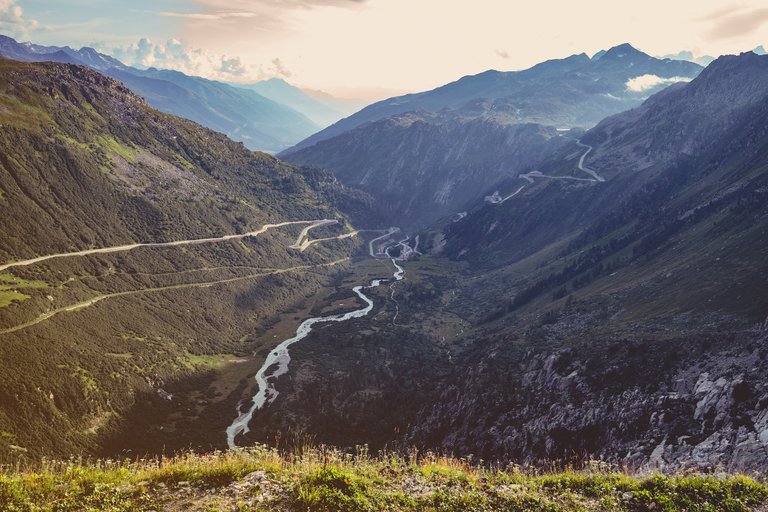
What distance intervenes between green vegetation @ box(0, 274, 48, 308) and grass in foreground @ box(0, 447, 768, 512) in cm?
11119

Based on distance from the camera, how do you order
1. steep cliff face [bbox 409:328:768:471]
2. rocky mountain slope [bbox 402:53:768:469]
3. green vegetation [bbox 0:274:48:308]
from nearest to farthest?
steep cliff face [bbox 409:328:768:471], rocky mountain slope [bbox 402:53:768:469], green vegetation [bbox 0:274:48:308]

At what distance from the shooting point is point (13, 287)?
369 feet

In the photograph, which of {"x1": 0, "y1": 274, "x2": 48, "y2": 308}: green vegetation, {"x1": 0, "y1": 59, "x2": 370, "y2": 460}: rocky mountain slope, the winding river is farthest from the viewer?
{"x1": 0, "y1": 274, "x2": 48, "y2": 308}: green vegetation

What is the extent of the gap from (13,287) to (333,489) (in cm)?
12686

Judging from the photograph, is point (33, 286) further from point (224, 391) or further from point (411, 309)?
point (411, 309)

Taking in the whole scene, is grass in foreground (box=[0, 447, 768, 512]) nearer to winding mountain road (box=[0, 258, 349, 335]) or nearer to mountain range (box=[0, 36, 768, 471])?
mountain range (box=[0, 36, 768, 471])

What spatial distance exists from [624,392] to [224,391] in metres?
93.3

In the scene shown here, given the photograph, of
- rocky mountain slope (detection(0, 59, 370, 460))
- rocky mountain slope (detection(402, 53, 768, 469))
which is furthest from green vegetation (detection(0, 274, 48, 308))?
rocky mountain slope (detection(402, 53, 768, 469))

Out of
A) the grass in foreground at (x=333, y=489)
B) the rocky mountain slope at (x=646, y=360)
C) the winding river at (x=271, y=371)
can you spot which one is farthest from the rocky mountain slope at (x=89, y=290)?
the grass in foreground at (x=333, y=489)

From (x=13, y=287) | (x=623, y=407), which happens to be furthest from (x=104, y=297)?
(x=623, y=407)

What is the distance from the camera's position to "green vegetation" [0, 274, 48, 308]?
107 metres

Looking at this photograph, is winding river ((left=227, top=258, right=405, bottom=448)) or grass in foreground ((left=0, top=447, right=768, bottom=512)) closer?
grass in foreground ((left=0, top=447, right=768, bottom=512))

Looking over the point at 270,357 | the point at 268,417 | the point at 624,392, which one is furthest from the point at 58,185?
the point at 624,392

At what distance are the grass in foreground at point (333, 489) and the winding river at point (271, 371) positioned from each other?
78156mm
